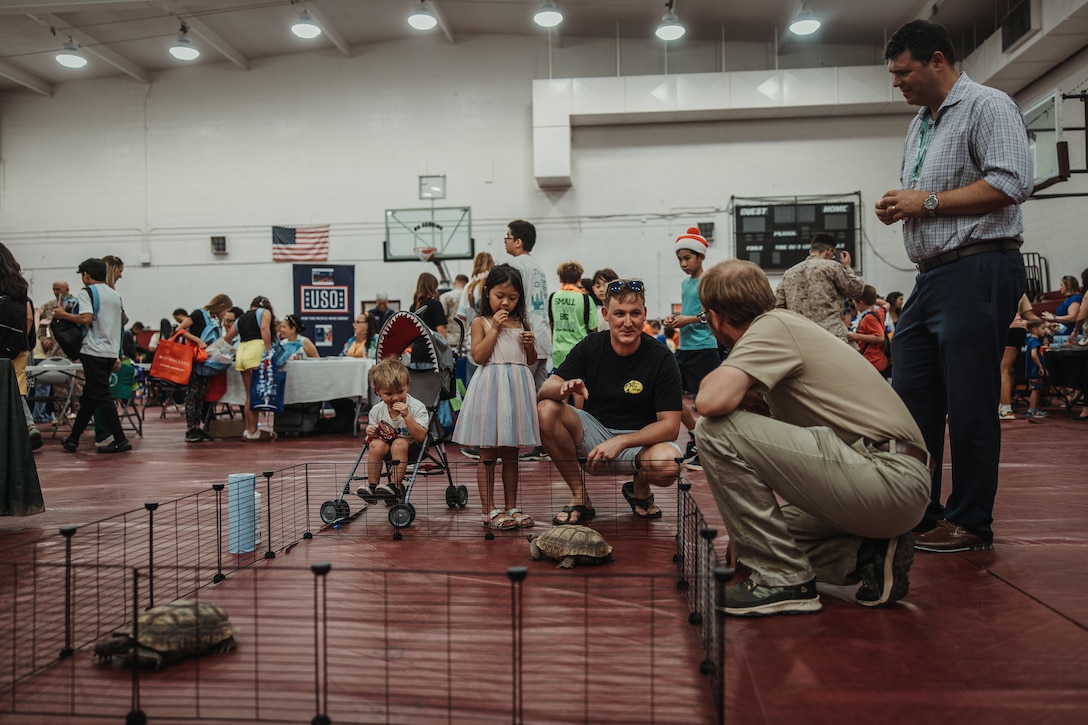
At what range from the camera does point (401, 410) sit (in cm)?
396

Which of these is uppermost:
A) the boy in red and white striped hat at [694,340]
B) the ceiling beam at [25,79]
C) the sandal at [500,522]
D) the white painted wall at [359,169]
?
the ceiling beam at [25,79]

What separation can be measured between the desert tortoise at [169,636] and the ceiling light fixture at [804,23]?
462 inches

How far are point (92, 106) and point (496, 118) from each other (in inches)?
317

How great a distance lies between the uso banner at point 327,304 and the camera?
12812 millimetres

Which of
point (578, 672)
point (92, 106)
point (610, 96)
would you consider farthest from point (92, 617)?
→ point (92, 106)

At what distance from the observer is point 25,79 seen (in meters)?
A: 14.6

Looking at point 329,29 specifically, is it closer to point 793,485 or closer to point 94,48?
point 94,48

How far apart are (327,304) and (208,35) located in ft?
17.0

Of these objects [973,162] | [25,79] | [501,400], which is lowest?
[501,400]

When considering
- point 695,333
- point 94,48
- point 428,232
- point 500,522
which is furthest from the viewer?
point 428,232

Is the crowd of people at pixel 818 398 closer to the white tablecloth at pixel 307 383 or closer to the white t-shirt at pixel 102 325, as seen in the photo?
the white t-shirt at pixel 102 325

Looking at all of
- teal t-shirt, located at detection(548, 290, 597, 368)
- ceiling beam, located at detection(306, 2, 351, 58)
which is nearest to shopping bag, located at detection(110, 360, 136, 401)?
teal t-shirt, located at detection(548, 290, 597, 368)

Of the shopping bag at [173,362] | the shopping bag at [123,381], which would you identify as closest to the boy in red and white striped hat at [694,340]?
the shopping bag at [173,362]

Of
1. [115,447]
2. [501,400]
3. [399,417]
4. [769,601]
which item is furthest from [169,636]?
[115,447]
